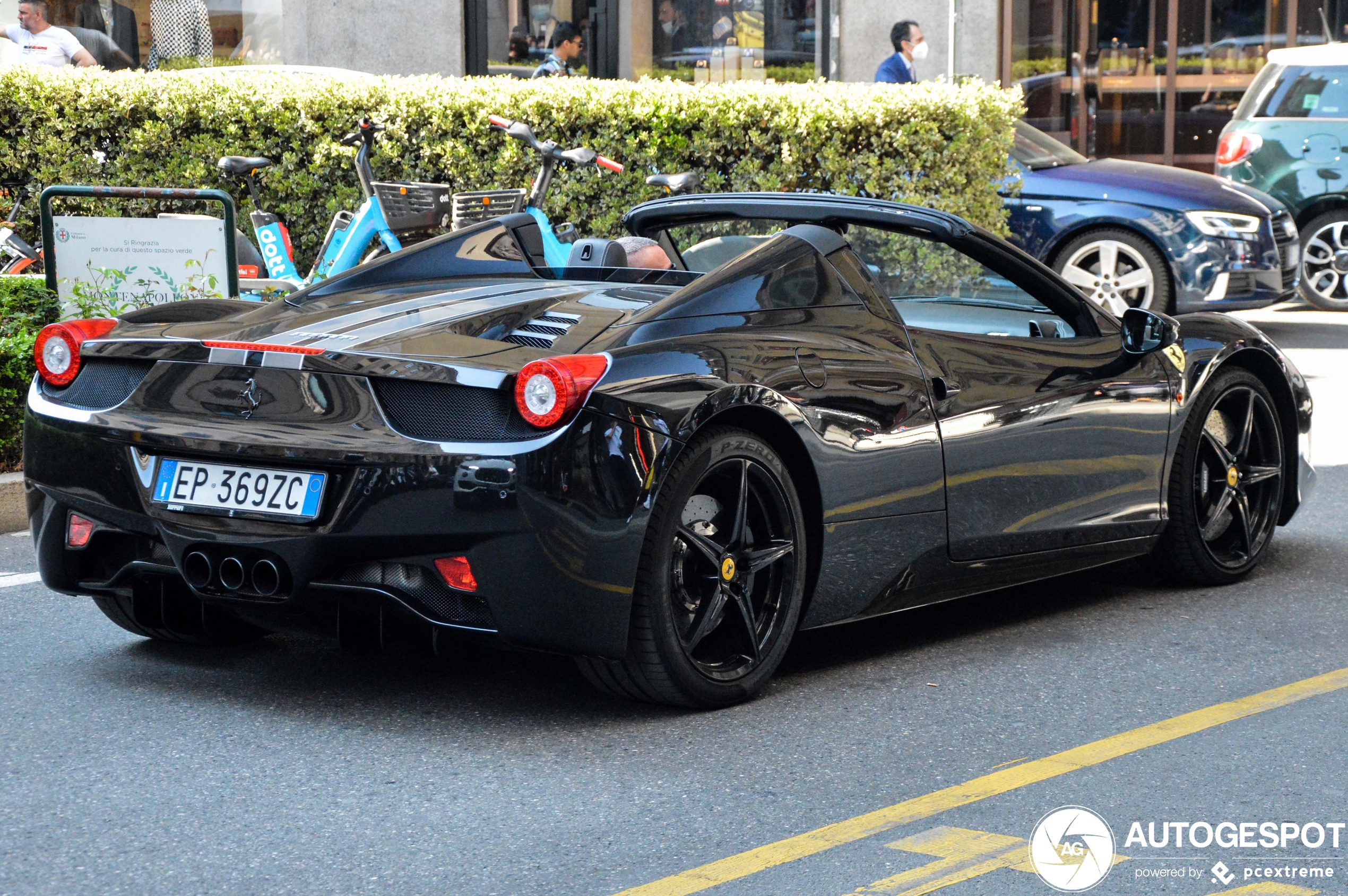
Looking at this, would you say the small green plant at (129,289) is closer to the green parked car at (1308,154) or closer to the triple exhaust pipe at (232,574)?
the triple exhaust pipe at (232,574)

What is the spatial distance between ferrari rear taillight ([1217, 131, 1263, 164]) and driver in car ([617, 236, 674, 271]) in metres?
11.1

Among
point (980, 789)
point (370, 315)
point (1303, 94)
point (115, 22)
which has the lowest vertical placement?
point (980, 789)

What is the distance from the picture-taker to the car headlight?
12.8 metres

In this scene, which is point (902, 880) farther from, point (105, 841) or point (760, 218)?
point (760, 218)

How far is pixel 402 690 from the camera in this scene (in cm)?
453

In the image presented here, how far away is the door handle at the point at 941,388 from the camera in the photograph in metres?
4.79

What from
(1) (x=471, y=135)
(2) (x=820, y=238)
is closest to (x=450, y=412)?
(2) (x=820, y=238)

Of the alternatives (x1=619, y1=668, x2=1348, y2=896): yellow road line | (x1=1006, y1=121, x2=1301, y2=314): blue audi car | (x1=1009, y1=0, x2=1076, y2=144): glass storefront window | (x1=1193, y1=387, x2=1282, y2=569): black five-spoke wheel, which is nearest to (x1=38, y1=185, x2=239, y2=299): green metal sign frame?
(x1=1193, y1=387, x2=1282, y2=569): black five-spoke wheel

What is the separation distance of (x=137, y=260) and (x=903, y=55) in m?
8.68

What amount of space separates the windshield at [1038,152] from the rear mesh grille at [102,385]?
32.6ft

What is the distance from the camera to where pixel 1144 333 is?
5.48 meters

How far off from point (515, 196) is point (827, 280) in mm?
5864

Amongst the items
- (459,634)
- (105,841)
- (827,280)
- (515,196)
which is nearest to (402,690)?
(459,634)

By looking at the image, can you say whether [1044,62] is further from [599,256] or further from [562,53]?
[599,256]
